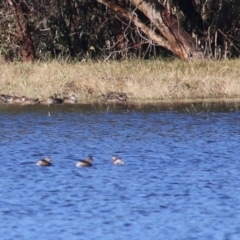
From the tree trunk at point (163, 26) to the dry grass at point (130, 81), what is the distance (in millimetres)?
2864

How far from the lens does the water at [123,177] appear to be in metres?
9.54

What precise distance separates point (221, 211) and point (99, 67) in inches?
523

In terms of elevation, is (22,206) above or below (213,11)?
below

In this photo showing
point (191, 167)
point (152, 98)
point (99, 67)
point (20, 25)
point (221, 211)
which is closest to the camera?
point (221, 211)

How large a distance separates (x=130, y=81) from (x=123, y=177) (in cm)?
964

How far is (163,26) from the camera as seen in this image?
25.9 meters

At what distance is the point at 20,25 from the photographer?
90.1 feet

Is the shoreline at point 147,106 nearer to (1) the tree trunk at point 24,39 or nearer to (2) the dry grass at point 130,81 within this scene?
(2) the dry grass at point 130,81

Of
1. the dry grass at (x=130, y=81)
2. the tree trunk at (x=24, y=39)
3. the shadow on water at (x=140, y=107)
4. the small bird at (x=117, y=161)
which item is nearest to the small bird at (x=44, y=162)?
the small bird at (x=117, y=161)

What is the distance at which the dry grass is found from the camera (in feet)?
69.3

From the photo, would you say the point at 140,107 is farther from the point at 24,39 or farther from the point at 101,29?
the point at 101,29

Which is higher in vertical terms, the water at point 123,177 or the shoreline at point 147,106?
the shoreline at point 147,106

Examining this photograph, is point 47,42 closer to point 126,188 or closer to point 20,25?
point 20,25

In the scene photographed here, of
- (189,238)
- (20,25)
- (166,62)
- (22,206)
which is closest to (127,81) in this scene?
(166,62)
